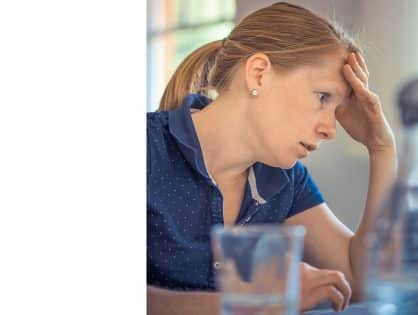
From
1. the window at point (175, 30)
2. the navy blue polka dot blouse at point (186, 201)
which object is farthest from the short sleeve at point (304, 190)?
the window at point (175, 30)

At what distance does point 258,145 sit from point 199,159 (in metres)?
0.09

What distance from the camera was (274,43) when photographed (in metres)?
1.12

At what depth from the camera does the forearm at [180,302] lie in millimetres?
1092

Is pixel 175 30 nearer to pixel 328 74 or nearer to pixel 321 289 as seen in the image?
pixel 328 74

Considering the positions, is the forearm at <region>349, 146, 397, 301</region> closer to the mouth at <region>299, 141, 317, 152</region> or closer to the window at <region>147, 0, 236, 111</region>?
the mouth at <region>299, 141, 317, 152</region>

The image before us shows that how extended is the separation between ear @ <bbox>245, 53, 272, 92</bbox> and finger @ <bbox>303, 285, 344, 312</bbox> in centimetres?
28

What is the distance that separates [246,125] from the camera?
3.73 feet

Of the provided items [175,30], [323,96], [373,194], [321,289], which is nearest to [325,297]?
[321,289]
